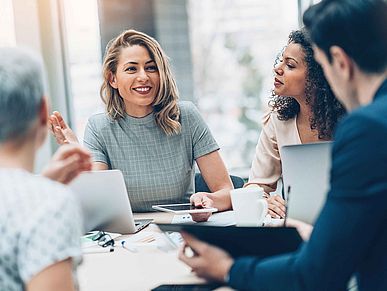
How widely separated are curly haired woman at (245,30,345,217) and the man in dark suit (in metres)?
1.27

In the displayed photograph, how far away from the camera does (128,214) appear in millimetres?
2068

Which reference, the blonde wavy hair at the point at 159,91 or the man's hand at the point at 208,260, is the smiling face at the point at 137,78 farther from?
the man's hand at the point at 208,260

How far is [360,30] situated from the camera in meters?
1.19

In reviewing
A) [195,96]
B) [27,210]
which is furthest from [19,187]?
[195,96]

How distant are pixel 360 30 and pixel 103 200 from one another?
107 centimetres

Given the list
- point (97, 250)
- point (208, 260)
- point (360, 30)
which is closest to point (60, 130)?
point (97, 250)

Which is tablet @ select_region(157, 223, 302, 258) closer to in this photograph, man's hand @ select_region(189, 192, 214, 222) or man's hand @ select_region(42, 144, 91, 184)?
man's hand @ select_region(42, 144, 91, 184)

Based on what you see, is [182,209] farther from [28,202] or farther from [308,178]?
[28,202]

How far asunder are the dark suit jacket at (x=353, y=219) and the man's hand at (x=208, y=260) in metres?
0.12

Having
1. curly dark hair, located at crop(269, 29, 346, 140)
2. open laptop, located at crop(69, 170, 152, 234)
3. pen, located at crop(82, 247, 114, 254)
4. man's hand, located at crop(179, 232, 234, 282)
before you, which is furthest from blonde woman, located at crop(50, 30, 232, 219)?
man's hand, located at crop(179, 232, 234, 282)

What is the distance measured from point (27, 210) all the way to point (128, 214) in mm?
979

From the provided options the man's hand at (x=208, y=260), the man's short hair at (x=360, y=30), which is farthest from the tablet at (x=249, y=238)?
the man's short hair at (x=360, y=30)

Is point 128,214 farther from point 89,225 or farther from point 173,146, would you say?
point 173,146

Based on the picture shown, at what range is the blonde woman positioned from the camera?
265 cm
